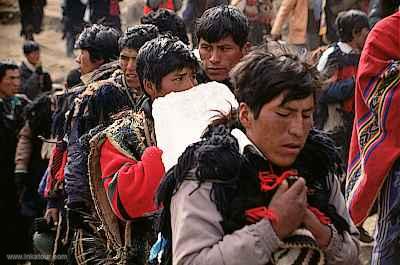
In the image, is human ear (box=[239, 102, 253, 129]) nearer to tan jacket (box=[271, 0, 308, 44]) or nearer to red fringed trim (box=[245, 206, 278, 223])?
red fringed trim (box=[245, 206, 278, 223])

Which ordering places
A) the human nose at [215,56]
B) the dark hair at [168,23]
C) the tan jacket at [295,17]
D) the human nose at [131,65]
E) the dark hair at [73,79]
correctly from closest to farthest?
the human nose at [215,56]
the human nose at [131,65]
the dark hair at [168,23]
the dark hair at [73,79]
the tan jacket at [295,17]

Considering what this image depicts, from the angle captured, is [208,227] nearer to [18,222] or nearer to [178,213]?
[178,213]

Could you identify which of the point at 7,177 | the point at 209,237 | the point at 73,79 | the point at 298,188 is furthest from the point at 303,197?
the point at 7,177

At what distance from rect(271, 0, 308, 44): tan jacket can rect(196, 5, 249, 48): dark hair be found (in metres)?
5.80

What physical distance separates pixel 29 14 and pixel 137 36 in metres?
11.1

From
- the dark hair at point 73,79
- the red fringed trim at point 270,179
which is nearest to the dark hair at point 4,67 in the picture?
the dark hair at point 73,79

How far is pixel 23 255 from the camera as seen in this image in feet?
22.9

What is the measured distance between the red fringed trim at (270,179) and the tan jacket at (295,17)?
7368 mm

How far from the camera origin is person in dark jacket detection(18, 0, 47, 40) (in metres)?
14.9

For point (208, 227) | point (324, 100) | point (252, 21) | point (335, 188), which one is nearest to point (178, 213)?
point (208, 227)

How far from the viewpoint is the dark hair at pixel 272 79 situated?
104 inches

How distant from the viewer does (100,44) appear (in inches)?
202

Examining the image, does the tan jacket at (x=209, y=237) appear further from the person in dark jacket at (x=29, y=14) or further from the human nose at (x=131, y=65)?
the person in dark jacket at (x=29, y=14)

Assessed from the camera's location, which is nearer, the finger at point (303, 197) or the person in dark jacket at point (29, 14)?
the finger at point (303, 197)
